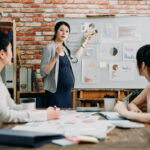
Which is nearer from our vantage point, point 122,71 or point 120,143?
point 120,143

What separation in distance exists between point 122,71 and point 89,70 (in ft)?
1.54

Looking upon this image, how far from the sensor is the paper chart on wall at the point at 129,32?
11.2 feet

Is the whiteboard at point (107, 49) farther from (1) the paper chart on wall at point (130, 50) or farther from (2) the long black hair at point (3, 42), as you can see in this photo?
(2) the long black hair at point (3, 42)

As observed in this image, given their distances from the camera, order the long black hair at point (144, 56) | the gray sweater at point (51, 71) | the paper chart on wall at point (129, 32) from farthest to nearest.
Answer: the paper chart on wall at point (129, 32) < the gray sweater at point (51, 71) < the long black hair at point (144, 56)

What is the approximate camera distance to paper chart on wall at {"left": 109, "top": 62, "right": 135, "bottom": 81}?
3.42 m

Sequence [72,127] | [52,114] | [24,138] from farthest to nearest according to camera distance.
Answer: [52,114], [72,127], [24,138]

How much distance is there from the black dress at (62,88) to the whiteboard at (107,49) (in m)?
0.70

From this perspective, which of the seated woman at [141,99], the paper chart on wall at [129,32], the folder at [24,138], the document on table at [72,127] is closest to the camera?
the folder at [24,138]

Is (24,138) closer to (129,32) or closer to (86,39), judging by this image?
(86,39)

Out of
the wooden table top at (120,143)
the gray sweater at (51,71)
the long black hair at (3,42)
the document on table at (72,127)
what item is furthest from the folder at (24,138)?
the gray sweater at (51,71)

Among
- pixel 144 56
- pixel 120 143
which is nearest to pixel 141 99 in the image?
pixel 144 56

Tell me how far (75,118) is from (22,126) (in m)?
0.33

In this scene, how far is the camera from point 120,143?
3.05 ft

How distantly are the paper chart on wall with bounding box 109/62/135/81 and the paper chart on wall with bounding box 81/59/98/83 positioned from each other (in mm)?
227
